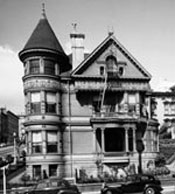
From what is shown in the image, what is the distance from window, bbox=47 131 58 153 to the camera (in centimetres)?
3197

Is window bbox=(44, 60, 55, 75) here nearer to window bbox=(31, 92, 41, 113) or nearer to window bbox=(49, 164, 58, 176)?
window bbox=(31, 92, 41, 113)

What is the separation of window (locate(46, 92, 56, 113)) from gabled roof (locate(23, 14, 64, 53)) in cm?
491

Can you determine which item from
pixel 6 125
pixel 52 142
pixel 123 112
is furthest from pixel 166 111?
pixel 6 125

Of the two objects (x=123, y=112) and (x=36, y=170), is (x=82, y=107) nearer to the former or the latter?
(x=123, y=112)

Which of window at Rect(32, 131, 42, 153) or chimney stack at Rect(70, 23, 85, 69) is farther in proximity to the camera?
chimney stack at Rect(70, 23, 85, 69)

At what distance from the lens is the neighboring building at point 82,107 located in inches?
1262

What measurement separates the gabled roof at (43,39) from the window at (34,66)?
58.3 inches

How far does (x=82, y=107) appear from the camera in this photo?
1340 inches

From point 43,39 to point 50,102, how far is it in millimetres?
6989

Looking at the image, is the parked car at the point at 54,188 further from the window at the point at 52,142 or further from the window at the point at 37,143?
the window at the point at 52,142

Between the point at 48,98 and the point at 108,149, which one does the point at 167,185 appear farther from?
the point at 48,98

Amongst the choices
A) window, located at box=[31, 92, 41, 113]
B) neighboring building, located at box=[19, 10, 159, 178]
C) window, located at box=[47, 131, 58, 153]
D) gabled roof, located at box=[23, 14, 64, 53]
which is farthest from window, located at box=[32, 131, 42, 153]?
gabled roof, located at box=[23, 14, 64, 53]

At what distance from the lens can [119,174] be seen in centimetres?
3291

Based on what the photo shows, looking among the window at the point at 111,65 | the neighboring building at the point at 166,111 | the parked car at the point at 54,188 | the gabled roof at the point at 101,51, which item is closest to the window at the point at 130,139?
the gabled roof at the point at 101,51
